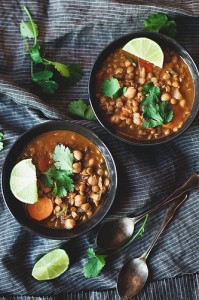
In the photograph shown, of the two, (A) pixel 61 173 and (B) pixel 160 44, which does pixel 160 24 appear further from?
(A) pixel 61 173

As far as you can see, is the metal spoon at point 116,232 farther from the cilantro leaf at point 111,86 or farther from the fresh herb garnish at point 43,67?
→ the fresh herb garnish at point 43,67

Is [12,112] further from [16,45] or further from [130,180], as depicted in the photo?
[130,180]

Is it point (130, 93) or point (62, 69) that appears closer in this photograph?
point (130, 93)

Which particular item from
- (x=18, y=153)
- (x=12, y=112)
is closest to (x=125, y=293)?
(x=18, y=153)

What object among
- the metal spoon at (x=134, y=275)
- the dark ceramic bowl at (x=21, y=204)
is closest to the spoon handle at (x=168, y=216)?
the metal spoon at (x=134, y=275)

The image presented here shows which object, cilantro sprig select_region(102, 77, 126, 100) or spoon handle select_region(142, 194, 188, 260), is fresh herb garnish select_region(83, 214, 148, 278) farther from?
cilantro sprig select_region(102, 77, 126, 100)

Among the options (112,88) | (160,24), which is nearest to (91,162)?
(112,88)

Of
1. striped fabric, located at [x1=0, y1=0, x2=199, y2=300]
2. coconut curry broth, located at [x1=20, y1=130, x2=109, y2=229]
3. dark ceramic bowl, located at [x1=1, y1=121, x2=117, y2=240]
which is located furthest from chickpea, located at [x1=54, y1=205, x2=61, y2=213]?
striped fabric, located at [x1=0, y1=0, x2=199, y2=300]
